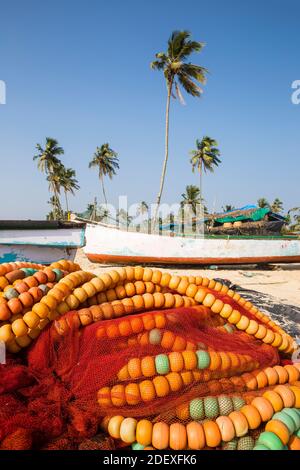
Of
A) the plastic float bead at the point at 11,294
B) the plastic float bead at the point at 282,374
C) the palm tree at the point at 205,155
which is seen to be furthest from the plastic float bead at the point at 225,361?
the palm tree at the point at 205,155

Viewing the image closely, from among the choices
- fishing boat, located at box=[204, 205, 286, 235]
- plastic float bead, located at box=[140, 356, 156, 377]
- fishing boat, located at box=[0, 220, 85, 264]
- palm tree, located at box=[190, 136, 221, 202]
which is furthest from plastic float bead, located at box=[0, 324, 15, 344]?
palm tree, located at box=[190, 136, 221, 202]

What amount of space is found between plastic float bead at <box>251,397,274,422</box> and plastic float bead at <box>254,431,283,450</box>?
0.34 feet

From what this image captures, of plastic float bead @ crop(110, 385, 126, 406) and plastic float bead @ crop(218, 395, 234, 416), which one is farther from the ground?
plastic float bead @ crop(110, 385, 126, 406)

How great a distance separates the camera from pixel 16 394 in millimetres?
1441

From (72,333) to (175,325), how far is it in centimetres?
64

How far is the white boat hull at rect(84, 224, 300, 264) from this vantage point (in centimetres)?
1075

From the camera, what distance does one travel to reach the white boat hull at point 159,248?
10.8 meters

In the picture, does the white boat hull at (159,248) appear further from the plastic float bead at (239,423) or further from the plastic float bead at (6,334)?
the plastic float bead at (239,423)

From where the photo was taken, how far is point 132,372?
158cm

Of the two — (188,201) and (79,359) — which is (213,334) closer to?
(79,359)

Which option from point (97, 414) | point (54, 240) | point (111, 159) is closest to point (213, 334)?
point (97, 414)

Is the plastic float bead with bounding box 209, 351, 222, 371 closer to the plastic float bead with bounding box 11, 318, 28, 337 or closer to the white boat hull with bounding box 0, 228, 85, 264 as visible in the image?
the plastic float bead with bounding box 11, 318, 28, 337

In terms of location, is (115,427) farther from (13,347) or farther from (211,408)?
(13,347)

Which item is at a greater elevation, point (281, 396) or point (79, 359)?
point (79, 359)
